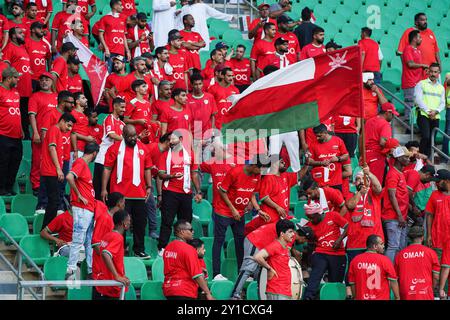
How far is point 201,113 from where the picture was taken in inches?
634

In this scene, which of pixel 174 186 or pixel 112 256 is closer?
pixel 112 256

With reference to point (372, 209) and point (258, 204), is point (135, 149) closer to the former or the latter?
point (258, 204)

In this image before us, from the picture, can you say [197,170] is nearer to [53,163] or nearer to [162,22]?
[53,163]

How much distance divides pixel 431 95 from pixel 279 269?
5453 mm

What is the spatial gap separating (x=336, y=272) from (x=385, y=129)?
2.78 meters

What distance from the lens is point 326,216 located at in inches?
549

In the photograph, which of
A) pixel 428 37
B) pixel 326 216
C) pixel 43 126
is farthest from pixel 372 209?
pixel 428 37

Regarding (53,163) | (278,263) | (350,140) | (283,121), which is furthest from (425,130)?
(53,163)

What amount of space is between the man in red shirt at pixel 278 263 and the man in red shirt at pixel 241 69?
523 cm

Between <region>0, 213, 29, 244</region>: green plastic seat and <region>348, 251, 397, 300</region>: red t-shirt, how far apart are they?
3997mm

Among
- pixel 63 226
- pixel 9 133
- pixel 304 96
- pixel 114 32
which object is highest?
pixel 114 32

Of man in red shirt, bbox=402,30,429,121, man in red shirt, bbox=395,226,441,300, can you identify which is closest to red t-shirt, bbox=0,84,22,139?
man in red shirt, bbox=395,226,441,300

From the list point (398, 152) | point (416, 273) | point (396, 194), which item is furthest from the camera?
point (398, 152)

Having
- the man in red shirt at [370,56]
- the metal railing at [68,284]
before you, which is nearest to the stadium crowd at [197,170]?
the metal railing at [68,284]
